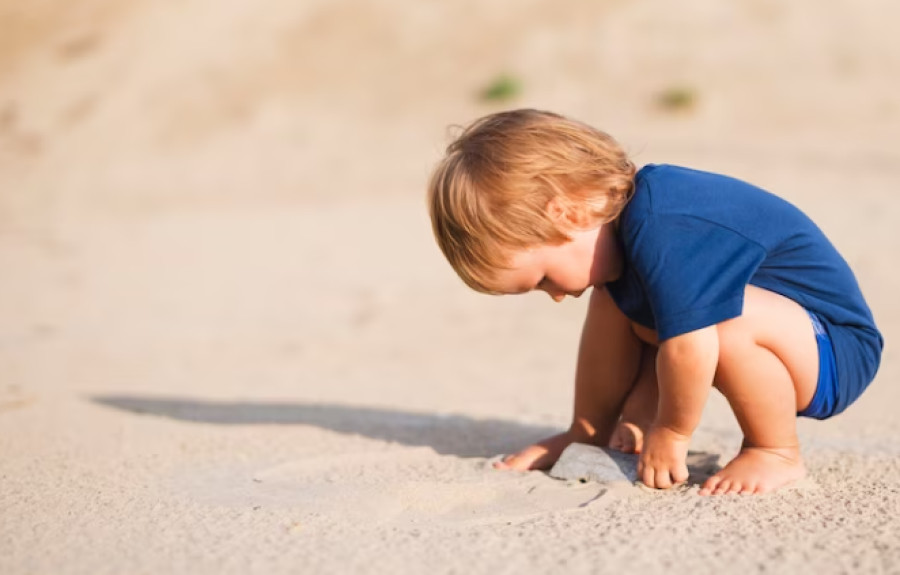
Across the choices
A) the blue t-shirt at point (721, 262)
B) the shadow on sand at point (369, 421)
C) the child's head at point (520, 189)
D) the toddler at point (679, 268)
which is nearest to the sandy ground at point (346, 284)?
the shadow on sand at point (369, 421)

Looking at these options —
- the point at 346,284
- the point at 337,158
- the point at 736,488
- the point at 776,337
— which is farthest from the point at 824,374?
the point at 337,158

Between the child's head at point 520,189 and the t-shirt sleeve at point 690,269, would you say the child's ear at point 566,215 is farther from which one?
the t-shirt sleeve at point 690,269

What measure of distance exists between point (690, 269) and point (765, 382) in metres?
0.30

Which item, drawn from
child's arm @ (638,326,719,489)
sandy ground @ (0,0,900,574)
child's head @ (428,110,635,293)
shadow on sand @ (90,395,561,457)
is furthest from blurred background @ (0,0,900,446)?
child's arm @ (638,326,719,489)

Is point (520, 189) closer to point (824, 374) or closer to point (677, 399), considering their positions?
point (677, 399)

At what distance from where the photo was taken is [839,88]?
9547mm

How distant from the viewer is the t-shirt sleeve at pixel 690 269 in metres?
2.14

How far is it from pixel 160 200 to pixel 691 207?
23.0ft

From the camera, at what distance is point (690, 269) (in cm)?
216

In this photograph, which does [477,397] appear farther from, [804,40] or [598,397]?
[804,40]

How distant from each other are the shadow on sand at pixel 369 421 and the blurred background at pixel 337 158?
17 cm

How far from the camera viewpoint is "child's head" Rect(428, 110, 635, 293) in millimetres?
2271

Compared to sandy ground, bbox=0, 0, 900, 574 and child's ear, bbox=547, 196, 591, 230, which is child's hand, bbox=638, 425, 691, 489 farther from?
child's ear, bbox=547, 196, 591, 230

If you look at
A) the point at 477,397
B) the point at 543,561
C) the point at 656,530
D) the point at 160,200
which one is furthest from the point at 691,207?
the point at 160,200
